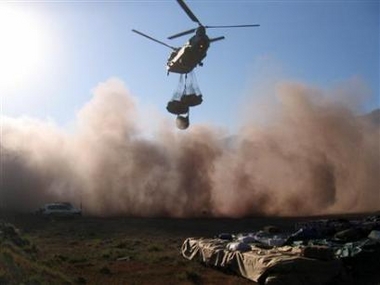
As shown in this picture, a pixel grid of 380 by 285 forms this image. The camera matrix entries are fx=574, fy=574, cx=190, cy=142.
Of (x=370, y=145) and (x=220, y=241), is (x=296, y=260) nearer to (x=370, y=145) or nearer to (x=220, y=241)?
(x=220, y=241)

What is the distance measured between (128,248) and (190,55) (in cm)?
1485

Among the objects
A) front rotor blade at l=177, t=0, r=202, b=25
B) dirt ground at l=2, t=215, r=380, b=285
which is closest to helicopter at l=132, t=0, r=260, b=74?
front rotor blade at l=177, t=0, r=202, b=25

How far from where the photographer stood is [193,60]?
40656 mm

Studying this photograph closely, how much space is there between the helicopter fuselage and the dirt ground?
11.9 metres

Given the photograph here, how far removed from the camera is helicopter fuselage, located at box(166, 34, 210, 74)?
3969 cm

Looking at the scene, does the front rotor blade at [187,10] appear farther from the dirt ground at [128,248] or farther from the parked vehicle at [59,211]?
the parked vehicle at [59,211]

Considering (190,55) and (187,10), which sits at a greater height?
(187,10)

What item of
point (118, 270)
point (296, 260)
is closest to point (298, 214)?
point (118, 270)

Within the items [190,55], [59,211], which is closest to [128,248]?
[190,55]

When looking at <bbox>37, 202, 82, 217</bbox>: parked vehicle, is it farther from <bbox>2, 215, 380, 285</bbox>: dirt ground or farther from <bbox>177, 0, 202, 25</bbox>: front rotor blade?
<bbox>177, 0, 202, 25</bbox>: front rotor blade

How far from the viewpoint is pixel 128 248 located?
32469 mm

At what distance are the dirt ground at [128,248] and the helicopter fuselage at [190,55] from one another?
11912 mm

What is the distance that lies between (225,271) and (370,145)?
48.6 meters

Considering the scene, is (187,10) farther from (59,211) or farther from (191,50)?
(59,211)
